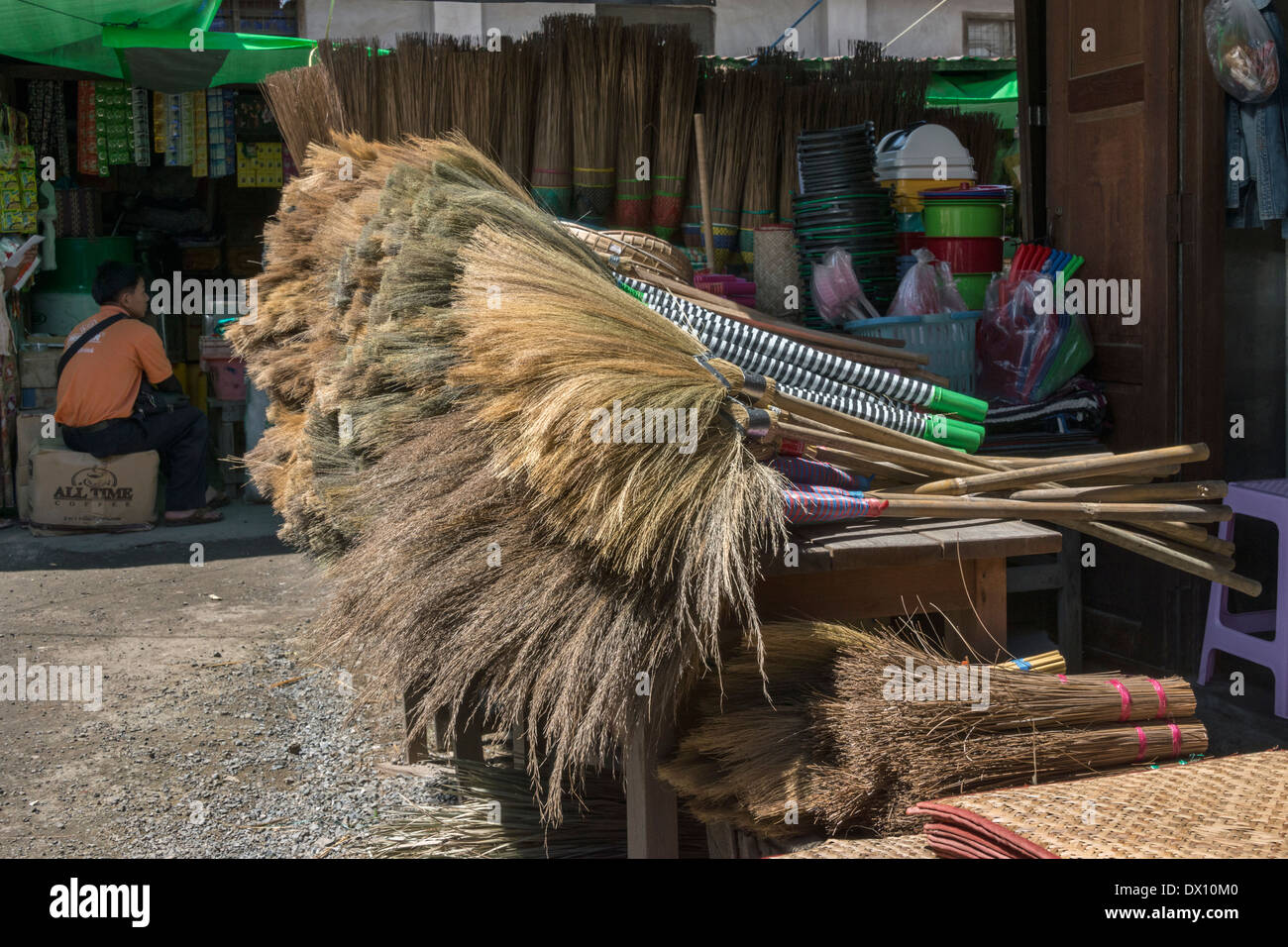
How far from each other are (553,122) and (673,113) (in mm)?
→ 474

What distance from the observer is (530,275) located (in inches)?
107

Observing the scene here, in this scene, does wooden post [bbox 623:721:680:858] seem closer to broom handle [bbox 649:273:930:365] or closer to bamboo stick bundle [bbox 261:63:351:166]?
broom handle [bbox 649:273:930:365]

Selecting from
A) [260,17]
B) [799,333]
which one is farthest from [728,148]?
[260,17]

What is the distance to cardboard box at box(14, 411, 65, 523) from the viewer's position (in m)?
7.19

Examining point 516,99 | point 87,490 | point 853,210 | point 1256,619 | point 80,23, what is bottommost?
point 1256,619

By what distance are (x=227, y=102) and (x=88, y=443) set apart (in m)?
2.45

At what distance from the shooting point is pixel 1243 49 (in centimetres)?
333

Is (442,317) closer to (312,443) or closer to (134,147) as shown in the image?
(312,443)

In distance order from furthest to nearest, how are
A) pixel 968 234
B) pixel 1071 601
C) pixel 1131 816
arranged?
pixel 968 234
pixel 1071 601
pixel 1131 816

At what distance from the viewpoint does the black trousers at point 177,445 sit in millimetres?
7125

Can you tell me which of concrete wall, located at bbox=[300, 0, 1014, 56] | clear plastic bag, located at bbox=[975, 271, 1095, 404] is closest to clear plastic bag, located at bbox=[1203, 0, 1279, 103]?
clear plastic bag, located at bbox=[975, 271, 1095, 404]

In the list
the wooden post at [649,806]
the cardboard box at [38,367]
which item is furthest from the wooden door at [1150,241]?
the cardboard box at [38,367]

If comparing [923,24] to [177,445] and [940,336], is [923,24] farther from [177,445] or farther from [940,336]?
[940,336]

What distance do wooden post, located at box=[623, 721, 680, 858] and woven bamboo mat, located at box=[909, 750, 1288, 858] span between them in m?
0.61
